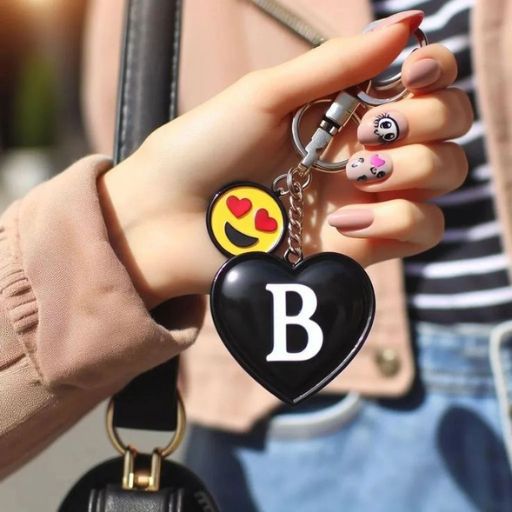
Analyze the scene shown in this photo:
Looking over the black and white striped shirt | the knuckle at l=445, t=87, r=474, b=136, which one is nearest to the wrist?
the knuckle at l=445, t=87, r=474, b=136

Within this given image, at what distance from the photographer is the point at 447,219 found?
0.77 metres

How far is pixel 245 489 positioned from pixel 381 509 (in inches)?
6.6

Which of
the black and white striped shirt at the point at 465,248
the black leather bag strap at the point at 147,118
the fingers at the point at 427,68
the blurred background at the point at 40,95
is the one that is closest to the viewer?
the fingers at the point at 427,68

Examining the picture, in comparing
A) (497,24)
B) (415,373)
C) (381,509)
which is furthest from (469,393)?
(497,24)

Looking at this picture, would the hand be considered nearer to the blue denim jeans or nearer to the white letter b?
the white letter b

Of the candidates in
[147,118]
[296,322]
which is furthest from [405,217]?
[147,118]

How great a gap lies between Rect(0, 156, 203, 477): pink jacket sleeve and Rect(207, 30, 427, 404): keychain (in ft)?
0.26

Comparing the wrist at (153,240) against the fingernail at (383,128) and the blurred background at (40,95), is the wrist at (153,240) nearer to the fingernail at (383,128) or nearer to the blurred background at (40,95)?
the fingernail at (383,128)

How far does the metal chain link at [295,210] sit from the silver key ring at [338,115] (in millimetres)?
14

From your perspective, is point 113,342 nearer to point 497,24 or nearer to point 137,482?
point 137,482

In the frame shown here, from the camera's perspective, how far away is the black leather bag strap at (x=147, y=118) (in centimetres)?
58

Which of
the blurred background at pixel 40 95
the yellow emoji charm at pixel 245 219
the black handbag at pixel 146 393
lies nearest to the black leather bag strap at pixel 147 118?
the black handbag at pixel 146 393

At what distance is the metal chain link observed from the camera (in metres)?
0.50

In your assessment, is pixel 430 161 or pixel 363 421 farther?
pixel 363 421
